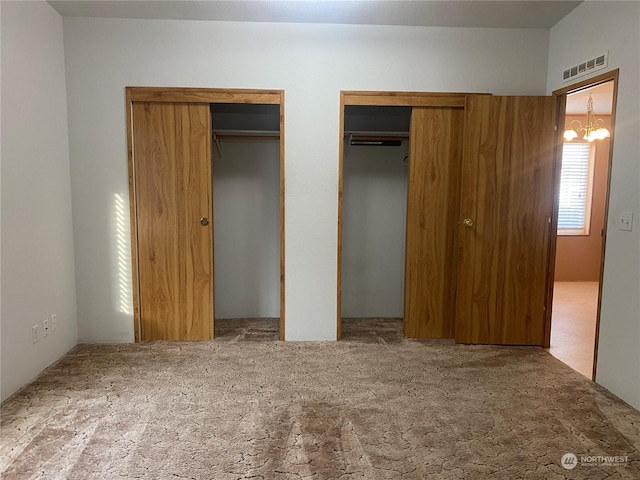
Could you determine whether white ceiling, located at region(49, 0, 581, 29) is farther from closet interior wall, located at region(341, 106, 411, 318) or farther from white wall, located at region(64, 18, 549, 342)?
closet interior wall, located at region(341, 106, 411, 318)

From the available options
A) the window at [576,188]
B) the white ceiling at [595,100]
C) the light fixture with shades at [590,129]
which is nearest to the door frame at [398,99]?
the white ceiling at [595,100]

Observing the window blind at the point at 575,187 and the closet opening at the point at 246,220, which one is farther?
the window blind at the point at 575,187

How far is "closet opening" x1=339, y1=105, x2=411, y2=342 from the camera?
158 inches

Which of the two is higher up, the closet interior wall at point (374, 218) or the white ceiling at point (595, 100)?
the white ceiling at point (595, 100)

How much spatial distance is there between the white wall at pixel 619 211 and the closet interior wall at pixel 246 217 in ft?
8.81

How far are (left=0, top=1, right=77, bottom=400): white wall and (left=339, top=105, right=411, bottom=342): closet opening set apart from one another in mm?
2387

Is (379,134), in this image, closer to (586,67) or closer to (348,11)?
(348,11)

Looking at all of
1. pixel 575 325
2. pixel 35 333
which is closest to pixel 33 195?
pixel 35 333

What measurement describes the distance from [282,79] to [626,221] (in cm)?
255

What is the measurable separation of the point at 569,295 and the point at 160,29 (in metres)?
5.39

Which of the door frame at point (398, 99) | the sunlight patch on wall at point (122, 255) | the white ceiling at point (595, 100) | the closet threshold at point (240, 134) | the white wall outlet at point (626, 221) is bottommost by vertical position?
the sunlight patch on wall at point (122, 255)

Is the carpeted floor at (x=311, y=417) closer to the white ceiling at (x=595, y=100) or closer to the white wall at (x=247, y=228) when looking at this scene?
the white wall at (x=247, y=228)

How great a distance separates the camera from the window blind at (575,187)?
593 centimetres

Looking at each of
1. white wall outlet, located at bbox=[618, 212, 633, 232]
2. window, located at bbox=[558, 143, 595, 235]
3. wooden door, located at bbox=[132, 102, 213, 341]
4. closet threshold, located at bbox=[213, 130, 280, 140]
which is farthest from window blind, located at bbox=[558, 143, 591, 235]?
wooden door, located at bbox=[132, 102, 213, 341]
